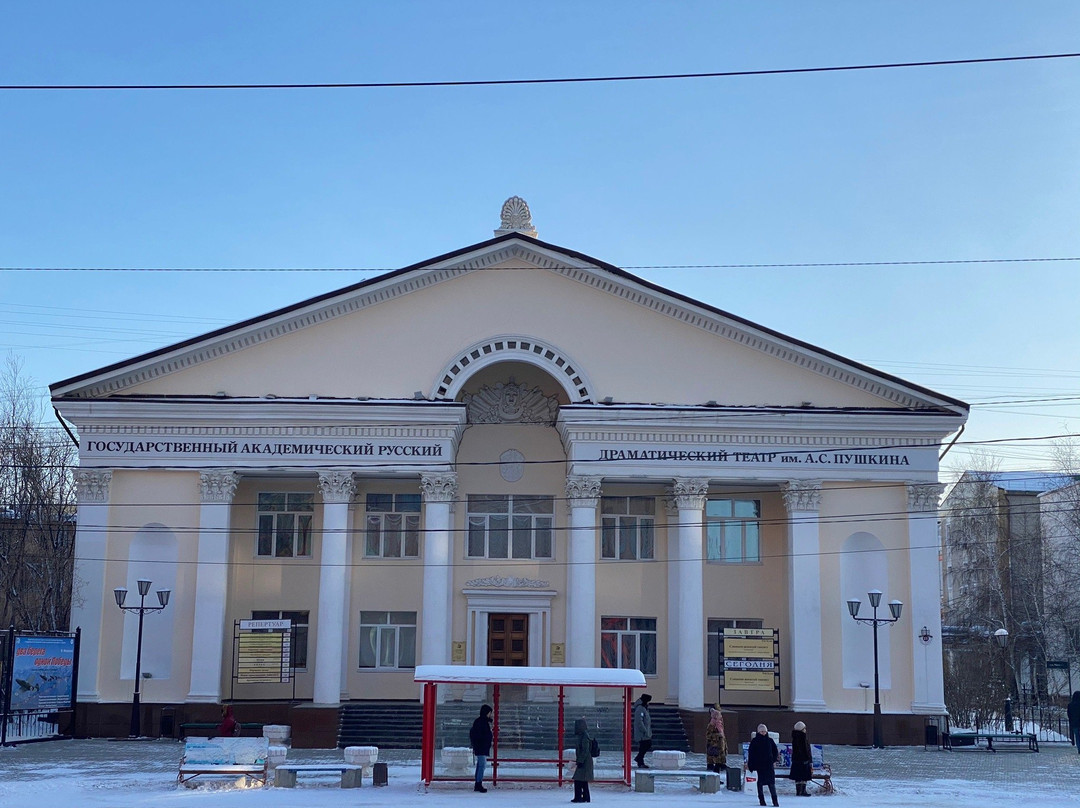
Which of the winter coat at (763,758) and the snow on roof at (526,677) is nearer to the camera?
the winter coat at (763,758)

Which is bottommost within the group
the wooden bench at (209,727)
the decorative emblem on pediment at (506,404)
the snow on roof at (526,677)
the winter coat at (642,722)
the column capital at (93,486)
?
the wooden bench at (209,727)

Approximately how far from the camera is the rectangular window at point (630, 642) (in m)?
31.8

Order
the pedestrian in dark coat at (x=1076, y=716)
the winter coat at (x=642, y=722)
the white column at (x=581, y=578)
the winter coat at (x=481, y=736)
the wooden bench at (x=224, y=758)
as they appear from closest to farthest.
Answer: the winter coat at (x=481, y=736) → the wooden bench at (x=224, y=758) → the winter coat at (x=642, y=722) → the pedestrian in dark coat at (x=1076, y=716) → the white column at (x=581, y=578)

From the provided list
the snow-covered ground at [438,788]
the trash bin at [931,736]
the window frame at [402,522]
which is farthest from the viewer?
the window frame at [402,522]

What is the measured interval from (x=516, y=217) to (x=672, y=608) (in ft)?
37.0

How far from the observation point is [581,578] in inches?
1150

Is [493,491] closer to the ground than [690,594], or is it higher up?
higher up

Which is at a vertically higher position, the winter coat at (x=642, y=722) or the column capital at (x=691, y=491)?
the column capital at (x=691, y=491)

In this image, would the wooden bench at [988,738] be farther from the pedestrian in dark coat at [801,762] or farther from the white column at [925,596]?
the pedestrian in dark coat at [801,762]

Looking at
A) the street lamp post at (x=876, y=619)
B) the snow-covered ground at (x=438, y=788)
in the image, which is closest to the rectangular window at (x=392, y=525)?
the snow-covered ground at (x=438, y=788)

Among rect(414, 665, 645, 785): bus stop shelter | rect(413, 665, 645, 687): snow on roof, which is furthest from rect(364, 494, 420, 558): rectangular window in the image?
rect(413, 665, 645, 687): snow on roof

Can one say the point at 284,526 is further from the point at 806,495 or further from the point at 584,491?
the point at 806,495

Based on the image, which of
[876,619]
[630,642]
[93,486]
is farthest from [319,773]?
[876,619]

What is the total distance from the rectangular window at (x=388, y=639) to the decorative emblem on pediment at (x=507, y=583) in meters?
1.89
